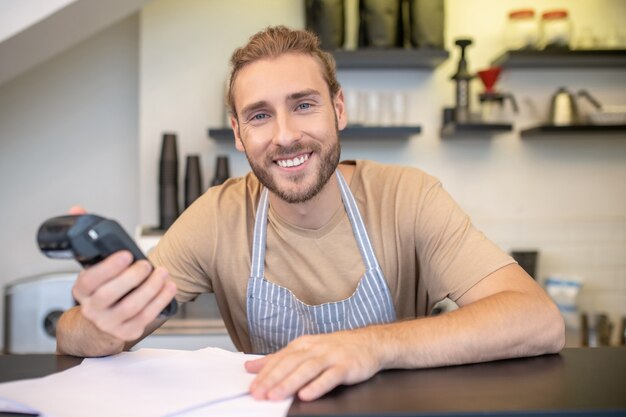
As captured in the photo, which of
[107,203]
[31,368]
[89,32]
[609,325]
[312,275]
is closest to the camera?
[31,368]

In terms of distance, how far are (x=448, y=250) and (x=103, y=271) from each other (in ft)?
2.57

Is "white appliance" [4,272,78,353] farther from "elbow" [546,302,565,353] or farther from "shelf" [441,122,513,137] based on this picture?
"elbow" [546,302,565,353]

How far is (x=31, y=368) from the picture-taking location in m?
1.16

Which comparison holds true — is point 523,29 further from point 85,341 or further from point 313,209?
point 85,341

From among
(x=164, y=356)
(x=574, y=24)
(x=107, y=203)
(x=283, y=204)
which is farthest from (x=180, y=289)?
(x=574, y=24)

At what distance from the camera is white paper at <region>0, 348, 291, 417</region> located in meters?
0.92

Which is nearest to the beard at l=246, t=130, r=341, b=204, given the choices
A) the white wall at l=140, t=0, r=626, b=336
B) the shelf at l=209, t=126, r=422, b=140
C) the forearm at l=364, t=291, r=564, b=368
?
the forearm at l=364, t=291, r=564, b=368

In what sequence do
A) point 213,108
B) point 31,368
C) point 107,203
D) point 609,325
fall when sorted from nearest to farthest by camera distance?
1. point 31,368
2. point 609,325
3. point 213,108
4. point 107,203

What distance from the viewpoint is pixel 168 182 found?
10.2 feet

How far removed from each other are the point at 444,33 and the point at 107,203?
177 cm

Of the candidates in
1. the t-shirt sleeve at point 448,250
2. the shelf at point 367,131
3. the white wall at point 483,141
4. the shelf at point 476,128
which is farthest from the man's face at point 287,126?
the white wall at point 483,141

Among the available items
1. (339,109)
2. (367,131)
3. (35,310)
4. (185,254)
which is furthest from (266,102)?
(35,310)

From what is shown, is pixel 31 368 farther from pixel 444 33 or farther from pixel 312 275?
pixel 444 33

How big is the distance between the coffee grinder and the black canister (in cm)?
136
